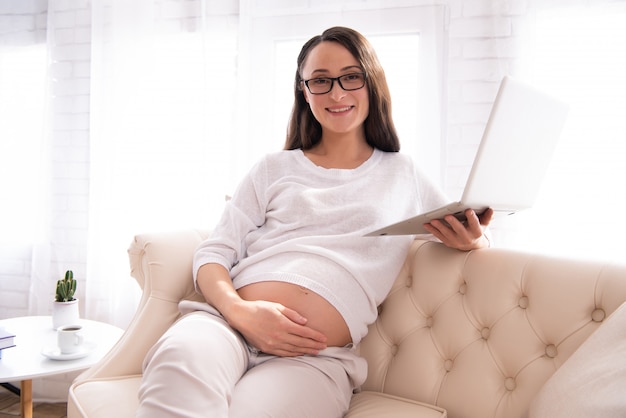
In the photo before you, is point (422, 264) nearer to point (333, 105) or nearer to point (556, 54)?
point (333, 105)

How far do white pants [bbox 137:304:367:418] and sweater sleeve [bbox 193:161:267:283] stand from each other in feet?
0.50

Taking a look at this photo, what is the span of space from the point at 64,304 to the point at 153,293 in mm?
537

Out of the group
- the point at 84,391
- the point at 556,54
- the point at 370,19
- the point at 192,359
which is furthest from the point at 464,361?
the point at 370,19

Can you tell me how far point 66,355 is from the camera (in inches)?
56.3

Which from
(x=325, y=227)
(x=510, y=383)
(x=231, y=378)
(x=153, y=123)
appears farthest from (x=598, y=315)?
(x=153, y=123)

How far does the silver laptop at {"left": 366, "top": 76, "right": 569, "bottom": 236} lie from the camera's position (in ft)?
3.09

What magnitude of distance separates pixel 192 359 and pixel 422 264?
69 cm

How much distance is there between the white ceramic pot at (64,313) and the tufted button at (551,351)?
1465mm

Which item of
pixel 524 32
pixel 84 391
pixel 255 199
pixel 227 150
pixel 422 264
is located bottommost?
pixel 84 391

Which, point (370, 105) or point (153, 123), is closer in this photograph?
point (370, 105)

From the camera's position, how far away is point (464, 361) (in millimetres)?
1182

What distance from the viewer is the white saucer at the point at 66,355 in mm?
1424

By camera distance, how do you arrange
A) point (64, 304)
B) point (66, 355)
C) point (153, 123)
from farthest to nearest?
1. point (153, 123)
2. point (64, 304)
3. point (66, 355)

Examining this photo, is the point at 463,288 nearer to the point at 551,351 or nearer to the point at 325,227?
the point at 551,351
